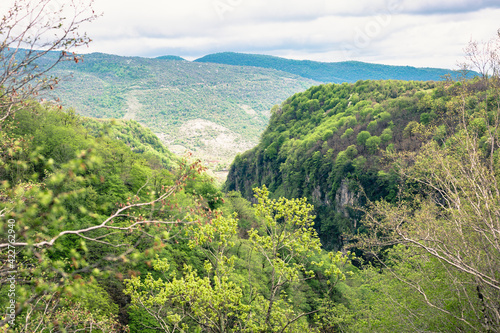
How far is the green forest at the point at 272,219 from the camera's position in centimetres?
552

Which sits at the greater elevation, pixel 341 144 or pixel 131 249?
pixel 131 249

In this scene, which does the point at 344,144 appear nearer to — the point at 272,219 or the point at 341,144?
the point at 341,144

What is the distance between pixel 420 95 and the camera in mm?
75000

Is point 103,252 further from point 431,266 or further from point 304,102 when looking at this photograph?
point 304,102

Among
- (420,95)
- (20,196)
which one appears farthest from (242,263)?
(420,95)

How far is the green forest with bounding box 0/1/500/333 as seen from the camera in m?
5.52

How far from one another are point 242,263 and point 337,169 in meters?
51.0

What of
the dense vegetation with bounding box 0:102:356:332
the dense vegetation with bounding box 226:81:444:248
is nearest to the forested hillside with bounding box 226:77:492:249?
the dense vegetation with bounding box 226:81:444:248

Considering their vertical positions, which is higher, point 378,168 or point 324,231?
point 378,168

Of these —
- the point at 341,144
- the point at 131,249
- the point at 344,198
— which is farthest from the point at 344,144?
the point at 131,249

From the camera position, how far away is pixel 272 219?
10.6 m

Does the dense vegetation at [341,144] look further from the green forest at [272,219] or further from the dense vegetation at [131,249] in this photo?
the dense vegetation at [131,249]

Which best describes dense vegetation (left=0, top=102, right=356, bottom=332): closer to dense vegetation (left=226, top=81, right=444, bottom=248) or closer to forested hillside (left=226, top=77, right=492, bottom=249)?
forested hillside (left=226, top=77, right=492, bottom=249)

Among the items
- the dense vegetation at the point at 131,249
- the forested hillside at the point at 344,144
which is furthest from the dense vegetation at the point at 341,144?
the dense vegetation at the point at 131,249
